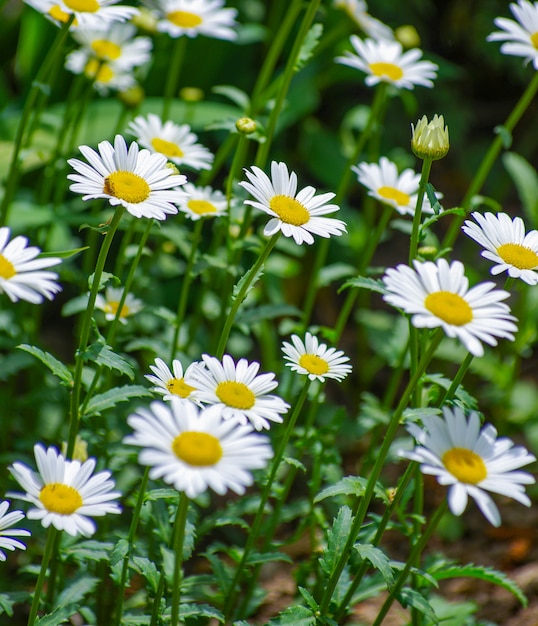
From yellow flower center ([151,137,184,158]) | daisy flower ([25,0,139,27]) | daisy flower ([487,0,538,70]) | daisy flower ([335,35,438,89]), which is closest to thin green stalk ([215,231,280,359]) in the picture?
yellow flower center ([151,137,184,158])

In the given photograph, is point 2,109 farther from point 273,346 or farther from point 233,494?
point 233,494

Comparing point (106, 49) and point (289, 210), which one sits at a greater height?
point (106, 49)

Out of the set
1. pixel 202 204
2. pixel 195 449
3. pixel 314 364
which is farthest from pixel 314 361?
pixel 202 204

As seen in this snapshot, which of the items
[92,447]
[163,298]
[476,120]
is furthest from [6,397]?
[476,120]

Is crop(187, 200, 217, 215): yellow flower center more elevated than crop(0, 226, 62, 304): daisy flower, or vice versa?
crop(187, 200, 217, 215): yellow flower center

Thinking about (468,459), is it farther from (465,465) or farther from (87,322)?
(87,322)

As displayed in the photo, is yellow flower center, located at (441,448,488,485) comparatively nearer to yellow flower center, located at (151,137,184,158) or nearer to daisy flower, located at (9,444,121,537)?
daisy flower, located at (9,444,121,537)
